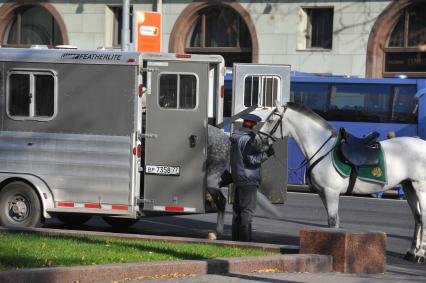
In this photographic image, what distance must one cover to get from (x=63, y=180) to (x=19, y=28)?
26503mm

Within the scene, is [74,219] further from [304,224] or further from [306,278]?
[306,278]

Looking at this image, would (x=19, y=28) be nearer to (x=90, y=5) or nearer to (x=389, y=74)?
(x=90, y=5)

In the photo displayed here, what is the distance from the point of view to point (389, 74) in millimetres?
35625

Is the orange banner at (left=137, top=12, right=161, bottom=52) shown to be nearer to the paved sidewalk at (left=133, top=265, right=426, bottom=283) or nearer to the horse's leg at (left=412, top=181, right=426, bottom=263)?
the horse's leg at (left=412, top=181, right=426, bottom=263)

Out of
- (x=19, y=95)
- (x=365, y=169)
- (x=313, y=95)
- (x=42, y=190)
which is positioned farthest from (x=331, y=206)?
(x=313, y=95)

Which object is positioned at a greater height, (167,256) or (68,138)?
(68,138)

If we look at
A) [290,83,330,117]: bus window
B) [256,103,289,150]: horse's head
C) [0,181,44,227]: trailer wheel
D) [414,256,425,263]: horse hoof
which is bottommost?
[414,256,425,263]: horse hoof

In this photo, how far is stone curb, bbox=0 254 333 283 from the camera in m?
9.83

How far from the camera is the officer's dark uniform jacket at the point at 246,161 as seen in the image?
14.0 m

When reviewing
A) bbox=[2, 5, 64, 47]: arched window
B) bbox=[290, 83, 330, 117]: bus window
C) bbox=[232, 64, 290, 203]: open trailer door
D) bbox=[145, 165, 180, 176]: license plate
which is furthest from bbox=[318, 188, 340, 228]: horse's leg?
bbox=[2, 5, 64, 47]: arched window

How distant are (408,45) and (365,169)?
877 inches

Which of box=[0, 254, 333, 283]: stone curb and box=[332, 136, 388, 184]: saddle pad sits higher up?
box=[332, 136, 388, 184]: saddle pad

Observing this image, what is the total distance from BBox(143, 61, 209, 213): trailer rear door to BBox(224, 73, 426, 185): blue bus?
42.8 feet

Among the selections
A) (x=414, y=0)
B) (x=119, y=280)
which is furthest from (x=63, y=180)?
(x=414, y=0)
